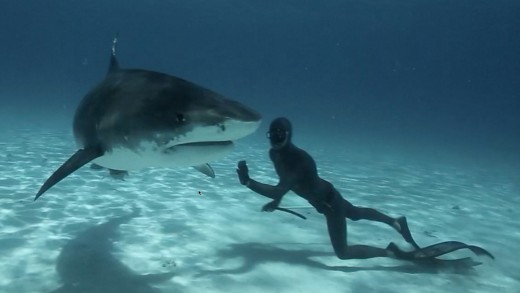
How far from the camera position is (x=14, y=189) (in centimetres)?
814

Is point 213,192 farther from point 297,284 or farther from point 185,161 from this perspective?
point 185,161

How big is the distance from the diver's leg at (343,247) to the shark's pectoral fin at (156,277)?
2.28 m

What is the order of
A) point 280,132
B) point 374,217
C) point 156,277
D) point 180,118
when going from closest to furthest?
point 180,118, point 156,277, point 280,132, point 374,217

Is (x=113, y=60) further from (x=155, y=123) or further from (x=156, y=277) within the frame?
(x=156, y=277)

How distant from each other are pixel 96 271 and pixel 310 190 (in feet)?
9.73

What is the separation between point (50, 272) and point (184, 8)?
57.1 metres

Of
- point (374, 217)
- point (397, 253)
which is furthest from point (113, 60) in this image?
point (397, 253)

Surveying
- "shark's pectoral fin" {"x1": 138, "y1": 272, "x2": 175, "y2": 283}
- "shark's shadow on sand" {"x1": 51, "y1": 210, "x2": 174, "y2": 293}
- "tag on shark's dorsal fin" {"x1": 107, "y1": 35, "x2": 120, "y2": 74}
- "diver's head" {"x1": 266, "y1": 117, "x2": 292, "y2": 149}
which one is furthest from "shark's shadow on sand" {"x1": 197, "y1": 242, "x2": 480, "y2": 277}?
"tag on shark's dorsal fin" {"x1": 107, "y1": 35, "x2": 120, "y2": 74}

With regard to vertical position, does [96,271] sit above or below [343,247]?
below

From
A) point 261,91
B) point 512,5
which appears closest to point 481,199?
point 512,5

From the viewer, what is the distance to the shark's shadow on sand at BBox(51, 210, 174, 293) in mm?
4289

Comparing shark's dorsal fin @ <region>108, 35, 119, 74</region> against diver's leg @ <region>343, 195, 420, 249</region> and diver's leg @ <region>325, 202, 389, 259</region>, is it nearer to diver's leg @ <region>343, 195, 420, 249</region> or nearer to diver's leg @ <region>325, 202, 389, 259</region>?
diver's leg @ <region>325, 202, 389, 259</region>

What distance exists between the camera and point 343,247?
5.57m

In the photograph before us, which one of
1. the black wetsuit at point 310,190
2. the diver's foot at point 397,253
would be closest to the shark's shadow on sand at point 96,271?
the black wetsuit at point 310,190
